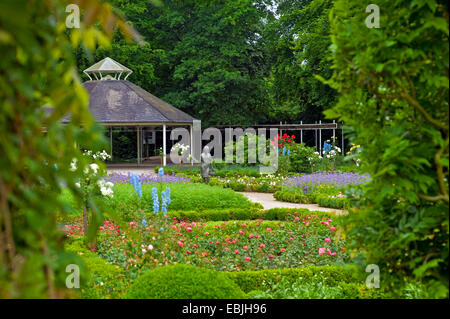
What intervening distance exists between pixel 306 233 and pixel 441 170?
632cm

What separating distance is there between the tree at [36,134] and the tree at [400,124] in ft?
4.76

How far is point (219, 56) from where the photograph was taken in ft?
98.5

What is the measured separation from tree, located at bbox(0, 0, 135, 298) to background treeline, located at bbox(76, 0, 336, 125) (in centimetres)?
2542

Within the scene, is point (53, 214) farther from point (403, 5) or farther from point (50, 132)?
point (403, 5)

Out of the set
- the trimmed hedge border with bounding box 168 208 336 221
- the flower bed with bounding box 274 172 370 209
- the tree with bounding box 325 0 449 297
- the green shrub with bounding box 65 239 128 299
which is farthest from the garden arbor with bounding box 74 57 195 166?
the tree with bounding box 325 0 449 297

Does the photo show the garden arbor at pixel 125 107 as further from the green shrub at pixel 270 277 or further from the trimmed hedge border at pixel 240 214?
the green shrub at pixel 270 277

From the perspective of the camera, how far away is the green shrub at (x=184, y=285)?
388 centimetres

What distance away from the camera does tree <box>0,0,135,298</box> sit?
161 cm

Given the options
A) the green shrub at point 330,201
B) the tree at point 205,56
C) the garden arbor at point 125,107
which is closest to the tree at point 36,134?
the green shrub at point 330,201

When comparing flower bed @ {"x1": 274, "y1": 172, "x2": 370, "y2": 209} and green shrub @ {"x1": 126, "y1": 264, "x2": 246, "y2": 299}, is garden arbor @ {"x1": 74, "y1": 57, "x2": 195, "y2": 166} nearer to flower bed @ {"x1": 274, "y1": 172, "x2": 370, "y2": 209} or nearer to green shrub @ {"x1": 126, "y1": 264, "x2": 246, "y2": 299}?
flower bed @ {"x1": 274, "y1": 172, "x2": 370, "y2": 209}

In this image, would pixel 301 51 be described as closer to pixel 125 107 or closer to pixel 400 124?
pixel 125 107

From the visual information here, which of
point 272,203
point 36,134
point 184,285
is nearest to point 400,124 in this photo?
point 36,134

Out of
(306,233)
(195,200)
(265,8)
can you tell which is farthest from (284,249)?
(265,8)

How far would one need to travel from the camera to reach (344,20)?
9.62 ft
